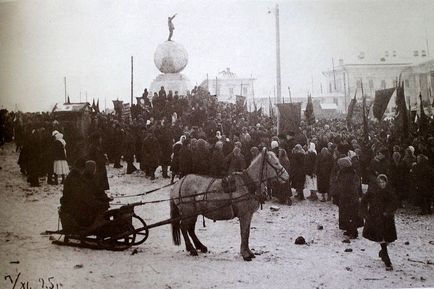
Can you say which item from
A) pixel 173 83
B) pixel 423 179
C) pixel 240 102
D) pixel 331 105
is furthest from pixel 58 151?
pixel 331 105

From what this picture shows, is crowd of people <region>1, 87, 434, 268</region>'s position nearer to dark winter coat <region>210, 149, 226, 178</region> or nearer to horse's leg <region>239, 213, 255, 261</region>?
dark winter coat <region>210, 149, 226, 178</region>

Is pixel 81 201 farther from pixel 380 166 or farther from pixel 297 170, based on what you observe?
pixel 380 166

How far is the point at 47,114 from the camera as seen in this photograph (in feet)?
16.5

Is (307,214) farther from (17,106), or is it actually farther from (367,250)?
(17,106)

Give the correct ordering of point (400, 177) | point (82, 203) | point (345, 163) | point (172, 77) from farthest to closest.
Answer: point (172, 77) < point (400, 177) < point (345, 163) < point (82, 203)

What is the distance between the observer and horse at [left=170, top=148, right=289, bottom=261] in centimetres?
416

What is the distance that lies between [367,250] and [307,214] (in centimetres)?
108

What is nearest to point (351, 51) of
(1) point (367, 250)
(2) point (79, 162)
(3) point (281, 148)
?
(3) point (281, 148)

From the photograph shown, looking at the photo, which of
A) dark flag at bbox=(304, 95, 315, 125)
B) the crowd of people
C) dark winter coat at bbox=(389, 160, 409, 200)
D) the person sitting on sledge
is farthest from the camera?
dark flag at bbox=(304, 95, 315, 125)

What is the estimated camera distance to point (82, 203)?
4008mm

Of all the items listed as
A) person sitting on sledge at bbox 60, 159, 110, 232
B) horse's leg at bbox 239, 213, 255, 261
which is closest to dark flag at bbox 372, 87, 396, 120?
horse's leg at bbox 239, 213, 255, 261

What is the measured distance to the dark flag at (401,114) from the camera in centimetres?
618

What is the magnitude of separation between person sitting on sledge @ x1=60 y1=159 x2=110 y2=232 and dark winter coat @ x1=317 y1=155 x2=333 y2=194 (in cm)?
332

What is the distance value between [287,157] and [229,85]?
2824 millimetres
